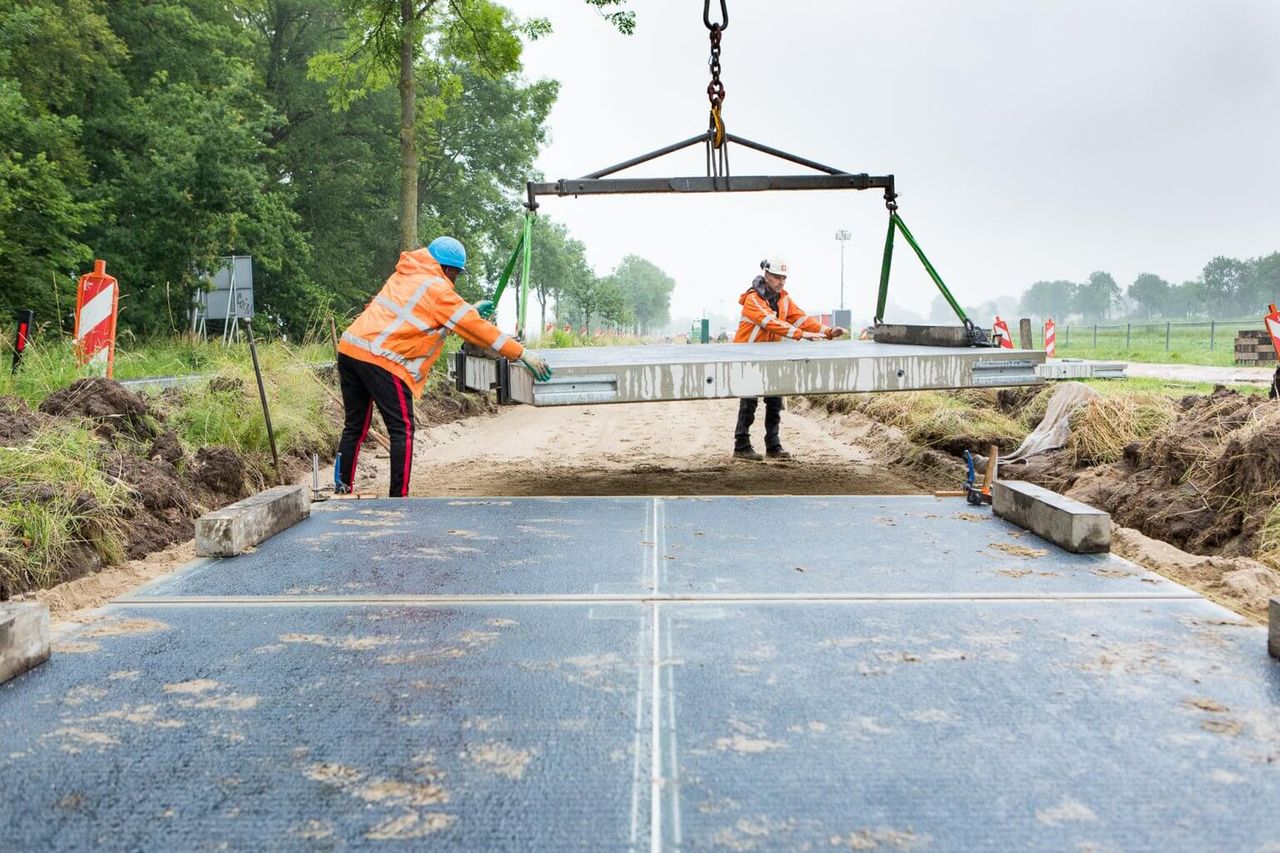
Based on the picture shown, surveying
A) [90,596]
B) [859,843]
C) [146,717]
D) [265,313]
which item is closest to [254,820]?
[146,717]

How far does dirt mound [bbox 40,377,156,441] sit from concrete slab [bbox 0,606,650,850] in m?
3.60

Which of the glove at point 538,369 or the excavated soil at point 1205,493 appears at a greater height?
the glove at point 538,369

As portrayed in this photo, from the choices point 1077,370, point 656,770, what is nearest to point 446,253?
point 656,770

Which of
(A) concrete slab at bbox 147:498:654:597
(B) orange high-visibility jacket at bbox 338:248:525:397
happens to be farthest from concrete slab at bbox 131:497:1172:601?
(B) orange high-visibility jacket at bbox 338:248:525:397

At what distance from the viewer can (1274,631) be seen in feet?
9.23

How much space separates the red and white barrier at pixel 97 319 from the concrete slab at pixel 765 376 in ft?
13.7

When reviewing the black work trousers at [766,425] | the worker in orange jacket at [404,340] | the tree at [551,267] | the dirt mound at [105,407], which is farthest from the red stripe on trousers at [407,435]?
the tree at [551,267]

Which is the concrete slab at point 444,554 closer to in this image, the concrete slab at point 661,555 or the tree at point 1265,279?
the concrete slab at point 661,555

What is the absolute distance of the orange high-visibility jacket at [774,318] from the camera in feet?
31.4

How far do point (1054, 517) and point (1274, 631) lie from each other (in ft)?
5.04

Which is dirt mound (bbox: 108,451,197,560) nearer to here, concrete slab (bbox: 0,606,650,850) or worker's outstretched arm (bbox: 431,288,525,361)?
worker's outstretched arm (bbox: 431,288,525,361)

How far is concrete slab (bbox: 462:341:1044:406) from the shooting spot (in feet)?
19.7

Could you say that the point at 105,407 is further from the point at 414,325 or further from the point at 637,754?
the point at 637,754

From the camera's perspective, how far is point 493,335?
609cm
